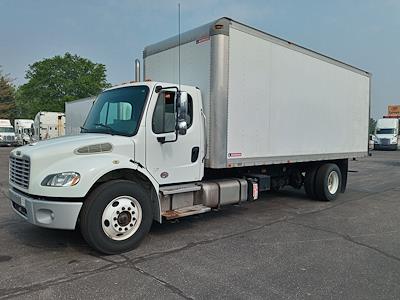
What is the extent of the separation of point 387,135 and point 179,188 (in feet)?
131

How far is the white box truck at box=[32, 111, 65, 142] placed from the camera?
99.9 feet

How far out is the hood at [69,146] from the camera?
198 inches

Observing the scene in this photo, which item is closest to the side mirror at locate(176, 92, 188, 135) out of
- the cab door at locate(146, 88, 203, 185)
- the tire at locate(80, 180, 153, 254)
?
the cab door at locate(146, 88, 203, 185)

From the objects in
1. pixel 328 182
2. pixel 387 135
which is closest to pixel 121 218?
pixel 328 182

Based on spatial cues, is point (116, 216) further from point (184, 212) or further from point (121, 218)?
point (184, 212)

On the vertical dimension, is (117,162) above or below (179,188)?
above

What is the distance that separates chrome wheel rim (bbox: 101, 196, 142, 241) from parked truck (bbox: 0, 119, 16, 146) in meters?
42.2

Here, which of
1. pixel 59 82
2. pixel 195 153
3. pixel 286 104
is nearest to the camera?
pixel 195 153

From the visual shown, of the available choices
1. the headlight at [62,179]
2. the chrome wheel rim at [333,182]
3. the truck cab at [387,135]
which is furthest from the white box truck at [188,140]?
the truck cab at [387,135]

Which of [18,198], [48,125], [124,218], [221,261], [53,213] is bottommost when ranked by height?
[221,261]

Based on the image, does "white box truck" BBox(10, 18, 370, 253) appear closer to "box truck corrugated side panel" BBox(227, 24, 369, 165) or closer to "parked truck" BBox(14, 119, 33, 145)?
"box truck corrugated side panel" BBox(227, 24, 369, 165)

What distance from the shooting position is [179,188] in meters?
6.22

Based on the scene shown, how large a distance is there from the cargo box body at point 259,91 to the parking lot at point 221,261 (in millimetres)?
1390

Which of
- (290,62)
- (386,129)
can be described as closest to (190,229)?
(290,62)
